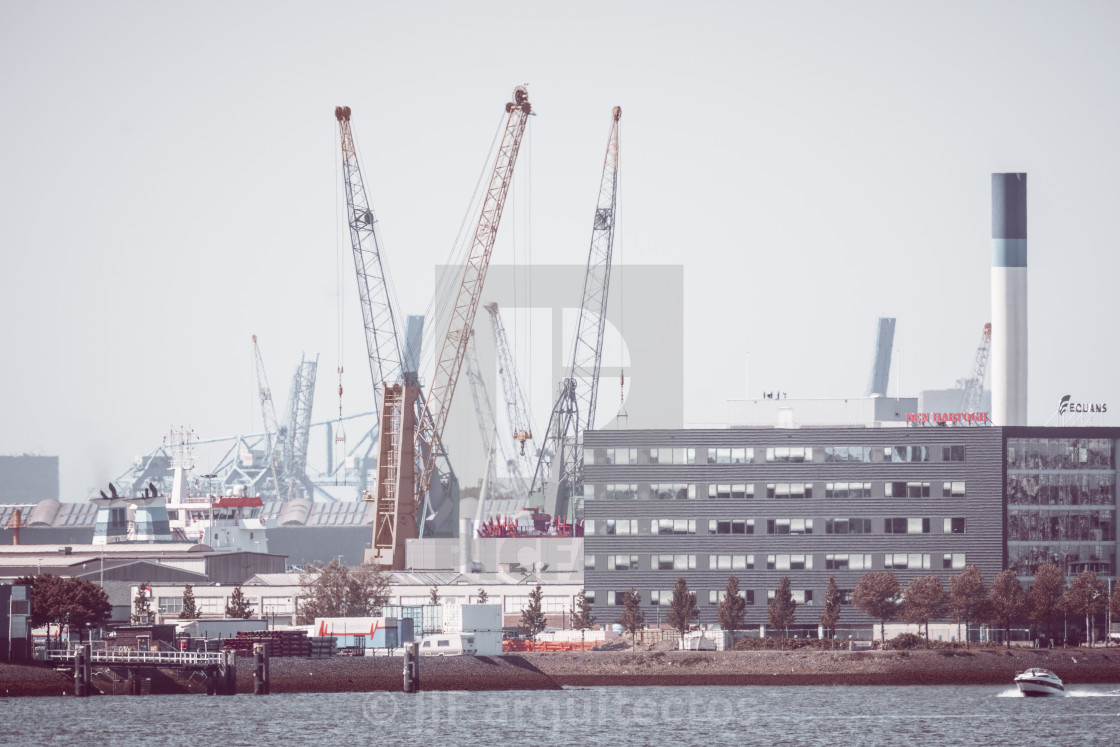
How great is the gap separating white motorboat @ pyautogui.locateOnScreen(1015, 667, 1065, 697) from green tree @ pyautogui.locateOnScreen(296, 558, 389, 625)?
2216 inches

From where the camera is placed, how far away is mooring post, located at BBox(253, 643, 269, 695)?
11769cm

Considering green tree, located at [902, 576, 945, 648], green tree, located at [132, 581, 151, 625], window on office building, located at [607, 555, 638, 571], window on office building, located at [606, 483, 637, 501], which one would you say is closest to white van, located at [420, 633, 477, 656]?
window on office building, located at [607, 555, 638, 571]

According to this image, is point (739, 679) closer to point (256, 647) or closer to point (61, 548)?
point (256, 647)

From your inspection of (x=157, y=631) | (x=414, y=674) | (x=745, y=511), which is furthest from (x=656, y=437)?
(x=157, y=631)

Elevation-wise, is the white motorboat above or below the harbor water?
above

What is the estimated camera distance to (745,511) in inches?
5866

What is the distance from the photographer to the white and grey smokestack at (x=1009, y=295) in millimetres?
176125

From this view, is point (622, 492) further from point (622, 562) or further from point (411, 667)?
Answer: point (411, 667)

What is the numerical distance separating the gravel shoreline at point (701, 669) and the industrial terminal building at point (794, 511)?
18146mm

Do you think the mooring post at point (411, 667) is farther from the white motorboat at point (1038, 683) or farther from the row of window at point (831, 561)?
the white motorboat at point (1038, 683)

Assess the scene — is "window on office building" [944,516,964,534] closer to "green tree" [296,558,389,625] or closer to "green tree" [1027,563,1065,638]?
"green tree" [1027,563,1065,638]

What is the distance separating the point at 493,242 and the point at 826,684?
77.5 meters

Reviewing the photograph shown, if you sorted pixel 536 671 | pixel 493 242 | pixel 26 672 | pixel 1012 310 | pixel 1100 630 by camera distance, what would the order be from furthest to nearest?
pixel 493 242 < pixel 1012 310 < pixel 1100 630 < pixel 536 671 < pixel 26 672

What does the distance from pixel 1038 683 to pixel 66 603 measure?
69.3 meters
